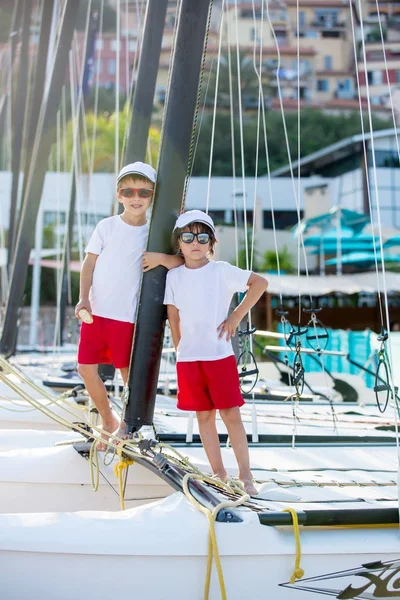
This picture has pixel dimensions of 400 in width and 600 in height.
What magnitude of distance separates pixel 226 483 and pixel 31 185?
6134 millimetres

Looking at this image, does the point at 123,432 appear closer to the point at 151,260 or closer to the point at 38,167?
the point at 151,260

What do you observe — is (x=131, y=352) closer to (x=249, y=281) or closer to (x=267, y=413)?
(x=249, y=281)

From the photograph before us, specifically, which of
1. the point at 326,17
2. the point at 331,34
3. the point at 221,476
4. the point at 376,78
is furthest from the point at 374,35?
the point at 221,476

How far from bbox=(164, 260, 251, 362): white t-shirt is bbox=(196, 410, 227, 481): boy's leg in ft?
1.04

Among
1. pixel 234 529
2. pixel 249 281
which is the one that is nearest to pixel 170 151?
pixel 249 281

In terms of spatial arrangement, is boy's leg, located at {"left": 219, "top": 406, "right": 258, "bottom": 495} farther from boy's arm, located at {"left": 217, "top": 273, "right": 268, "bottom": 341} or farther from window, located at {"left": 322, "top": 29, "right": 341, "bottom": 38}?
window, located at {"left": 322, "top": 29, "right": 341, "bottom": 38}

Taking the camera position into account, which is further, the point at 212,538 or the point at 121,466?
the point at 121,466

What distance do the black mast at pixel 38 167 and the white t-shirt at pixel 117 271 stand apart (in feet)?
15.9

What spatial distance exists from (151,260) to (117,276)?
11.2 inches

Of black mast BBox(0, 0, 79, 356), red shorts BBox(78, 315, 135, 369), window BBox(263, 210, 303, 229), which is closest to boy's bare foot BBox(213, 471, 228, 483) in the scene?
red shorts BBox(78, 315, 135, 369)

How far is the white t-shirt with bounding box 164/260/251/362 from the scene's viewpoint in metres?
3.79

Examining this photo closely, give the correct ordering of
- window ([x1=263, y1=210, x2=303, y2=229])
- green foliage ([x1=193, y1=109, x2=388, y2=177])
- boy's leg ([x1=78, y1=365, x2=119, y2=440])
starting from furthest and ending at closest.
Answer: green foliage ([x1=193, y1=109, x2=388, y2=177]), window ([x1=263, y1=210, x2=303, y2=229]), boy's leg ([x1=78, y1=365, x2=119, y2=440])

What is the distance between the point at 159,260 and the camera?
3928 mm

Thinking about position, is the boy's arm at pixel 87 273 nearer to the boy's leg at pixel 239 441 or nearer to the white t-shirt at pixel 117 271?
the white t-shirt at pixel 117 271
